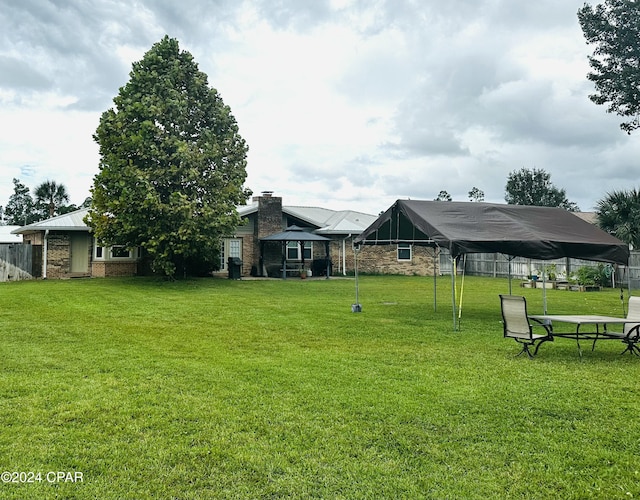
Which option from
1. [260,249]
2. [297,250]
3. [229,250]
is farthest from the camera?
[297,250]

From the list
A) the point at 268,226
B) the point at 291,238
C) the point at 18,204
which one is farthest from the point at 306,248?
the point at 18,204

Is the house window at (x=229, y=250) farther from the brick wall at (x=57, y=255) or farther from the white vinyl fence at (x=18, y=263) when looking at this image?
the white vinyl fence at (x=18, y=263)

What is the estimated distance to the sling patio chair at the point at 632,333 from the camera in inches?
308

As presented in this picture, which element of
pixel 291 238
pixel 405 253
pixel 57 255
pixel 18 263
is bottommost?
pixel 18 263

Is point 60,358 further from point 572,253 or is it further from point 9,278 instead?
point 9,278

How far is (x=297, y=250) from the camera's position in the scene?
94.4ft

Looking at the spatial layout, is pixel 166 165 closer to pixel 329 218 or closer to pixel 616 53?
pixel 329 218

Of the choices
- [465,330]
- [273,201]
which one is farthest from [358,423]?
[273,201]

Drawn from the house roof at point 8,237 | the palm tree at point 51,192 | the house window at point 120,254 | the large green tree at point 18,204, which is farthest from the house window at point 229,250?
the large green tree at point 18,204

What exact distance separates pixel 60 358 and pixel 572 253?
9.90m

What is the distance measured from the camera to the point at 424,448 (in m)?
4.00

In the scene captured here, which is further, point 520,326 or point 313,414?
point 520,326

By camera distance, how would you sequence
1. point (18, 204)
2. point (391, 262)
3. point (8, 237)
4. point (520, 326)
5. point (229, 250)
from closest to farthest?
point (520, 326)
point (229, 250)
point (391, 262)
point (8, 237)
point (18, 204)

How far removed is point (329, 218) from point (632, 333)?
25.6 metres
